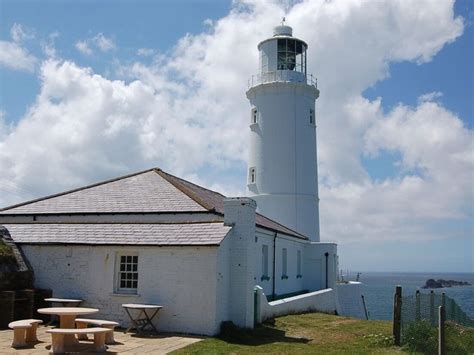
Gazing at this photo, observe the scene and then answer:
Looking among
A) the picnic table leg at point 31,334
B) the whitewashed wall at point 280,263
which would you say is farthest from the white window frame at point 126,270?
the whitewashed wall at point 280,263

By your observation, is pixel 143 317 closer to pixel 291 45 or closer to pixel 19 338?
pixel 19 338

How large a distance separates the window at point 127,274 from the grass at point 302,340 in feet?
10.3

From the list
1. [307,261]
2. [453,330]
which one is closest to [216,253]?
[453,330]

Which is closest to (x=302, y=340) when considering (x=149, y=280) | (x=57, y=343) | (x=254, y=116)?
(x=149, y=280)

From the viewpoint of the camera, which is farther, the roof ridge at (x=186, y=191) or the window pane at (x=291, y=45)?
the window pane at (x=291, y=45)

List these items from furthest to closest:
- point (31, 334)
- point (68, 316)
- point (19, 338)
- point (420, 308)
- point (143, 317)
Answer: point (143, 317) → point (420, 308) → point (68, 316) → point (31, 334) → point (19, 338)

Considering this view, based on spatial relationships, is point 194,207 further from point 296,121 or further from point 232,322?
point 296,121

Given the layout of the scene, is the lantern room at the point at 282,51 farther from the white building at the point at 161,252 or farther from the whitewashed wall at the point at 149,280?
the whitewashed wall at the point at 149,280

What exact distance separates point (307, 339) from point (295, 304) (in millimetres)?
5957

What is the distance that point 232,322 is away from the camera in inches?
629

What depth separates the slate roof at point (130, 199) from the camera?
18859 mm

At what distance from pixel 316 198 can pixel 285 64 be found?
26.9 feet

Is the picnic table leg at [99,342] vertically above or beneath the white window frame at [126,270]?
beneath

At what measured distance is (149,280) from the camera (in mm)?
15906
